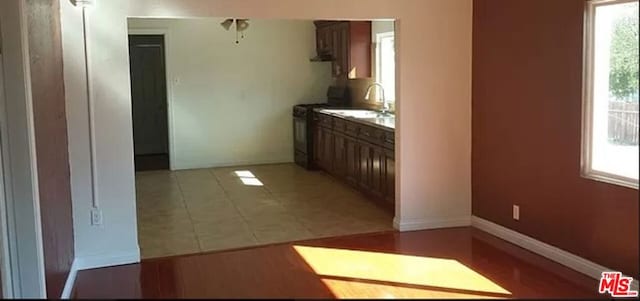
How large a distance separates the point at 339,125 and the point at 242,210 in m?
1.79

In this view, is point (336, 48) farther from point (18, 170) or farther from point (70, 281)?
point (18, 170)

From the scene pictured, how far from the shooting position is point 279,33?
8922mm

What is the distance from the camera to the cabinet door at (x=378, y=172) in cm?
607

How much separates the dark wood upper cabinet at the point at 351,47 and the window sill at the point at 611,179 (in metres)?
4.14

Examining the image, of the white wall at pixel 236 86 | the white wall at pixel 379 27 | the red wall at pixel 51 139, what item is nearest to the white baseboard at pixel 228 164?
the white wall at pixel 236 86

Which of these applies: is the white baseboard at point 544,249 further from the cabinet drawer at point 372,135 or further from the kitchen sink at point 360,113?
the kitchen sink at point 360,113

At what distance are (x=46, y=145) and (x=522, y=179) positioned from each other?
3.31 metres

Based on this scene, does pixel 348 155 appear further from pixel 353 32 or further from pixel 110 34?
pixel 110 34

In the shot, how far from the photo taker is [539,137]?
4559 mm

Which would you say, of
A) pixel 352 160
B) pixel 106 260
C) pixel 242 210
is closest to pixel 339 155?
pixel 352 160

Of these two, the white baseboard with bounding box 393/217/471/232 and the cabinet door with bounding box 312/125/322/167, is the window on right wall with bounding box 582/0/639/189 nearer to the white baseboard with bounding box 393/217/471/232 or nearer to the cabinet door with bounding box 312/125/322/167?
the white baseboard with bounding box 393/217/471/232

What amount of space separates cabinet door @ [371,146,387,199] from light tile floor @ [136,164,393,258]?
6.4 inches

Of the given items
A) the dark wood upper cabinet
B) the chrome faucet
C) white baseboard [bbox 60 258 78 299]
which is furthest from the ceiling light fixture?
white baseboard [bbox 60 258 78 299]

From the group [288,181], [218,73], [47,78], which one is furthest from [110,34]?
[218,73]
